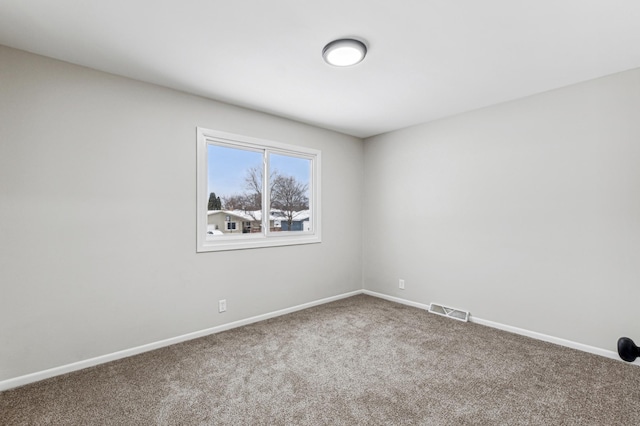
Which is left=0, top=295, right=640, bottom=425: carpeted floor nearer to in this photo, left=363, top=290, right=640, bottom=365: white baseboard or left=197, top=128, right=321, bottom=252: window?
left=363, top=290, right=640, bottom=365: white baseboard

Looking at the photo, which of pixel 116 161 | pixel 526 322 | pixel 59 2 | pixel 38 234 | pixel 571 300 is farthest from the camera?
pixel 526 322

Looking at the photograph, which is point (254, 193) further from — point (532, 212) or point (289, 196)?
point (532, 212)

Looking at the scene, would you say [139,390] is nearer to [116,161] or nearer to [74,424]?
[74,424]

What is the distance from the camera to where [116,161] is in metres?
2.60

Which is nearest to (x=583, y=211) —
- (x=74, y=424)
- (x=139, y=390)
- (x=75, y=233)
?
(x=139, y=390)

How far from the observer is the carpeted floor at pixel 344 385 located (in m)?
1.84

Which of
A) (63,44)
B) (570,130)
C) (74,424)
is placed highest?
(63,44)

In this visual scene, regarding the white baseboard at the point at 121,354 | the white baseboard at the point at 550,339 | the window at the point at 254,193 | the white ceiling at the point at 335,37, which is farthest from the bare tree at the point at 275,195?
the white baseboard at the point at 550,339

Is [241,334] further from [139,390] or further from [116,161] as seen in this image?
[116,161]

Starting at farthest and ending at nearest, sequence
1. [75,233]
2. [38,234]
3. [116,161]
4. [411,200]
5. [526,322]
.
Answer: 1. [411,200]
2. [526,322]
3. [116,161]
4. [75,233]
5. [38,234]

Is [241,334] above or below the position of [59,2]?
below

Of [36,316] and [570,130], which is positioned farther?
[570,130]

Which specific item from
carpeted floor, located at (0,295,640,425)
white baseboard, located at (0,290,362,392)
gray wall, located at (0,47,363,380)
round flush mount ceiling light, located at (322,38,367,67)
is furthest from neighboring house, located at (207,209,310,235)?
round flush mount ceiling light, located at (322,38,367,67)

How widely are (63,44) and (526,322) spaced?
4.62 m
